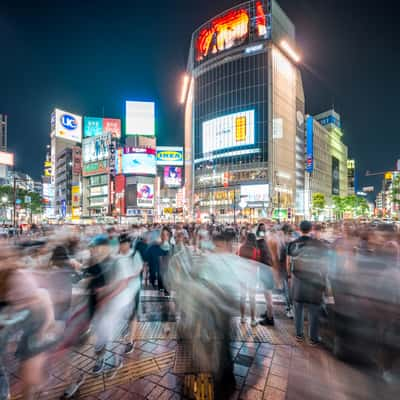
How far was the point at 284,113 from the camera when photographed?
3051 inches

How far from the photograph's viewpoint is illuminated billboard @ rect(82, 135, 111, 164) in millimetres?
76375

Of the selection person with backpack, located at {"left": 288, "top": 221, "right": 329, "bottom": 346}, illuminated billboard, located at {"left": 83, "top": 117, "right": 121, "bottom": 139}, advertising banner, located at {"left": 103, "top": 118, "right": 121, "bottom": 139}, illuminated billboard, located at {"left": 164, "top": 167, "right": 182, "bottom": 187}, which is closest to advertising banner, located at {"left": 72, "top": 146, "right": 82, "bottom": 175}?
illuminated billboard, located at {"left": 83, "top": 117, "right": 121, "bottom": 139}

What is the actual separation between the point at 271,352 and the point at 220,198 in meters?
72.6

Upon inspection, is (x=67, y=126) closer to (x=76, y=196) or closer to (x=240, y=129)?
(x=76, y=196)

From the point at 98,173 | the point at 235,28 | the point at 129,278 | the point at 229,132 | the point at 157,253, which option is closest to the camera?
the point at 129,278

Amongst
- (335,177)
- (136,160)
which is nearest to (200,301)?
(136,160)

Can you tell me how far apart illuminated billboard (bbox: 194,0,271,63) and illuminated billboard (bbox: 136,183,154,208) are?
48.4m

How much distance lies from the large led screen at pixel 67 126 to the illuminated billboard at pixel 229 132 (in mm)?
58186

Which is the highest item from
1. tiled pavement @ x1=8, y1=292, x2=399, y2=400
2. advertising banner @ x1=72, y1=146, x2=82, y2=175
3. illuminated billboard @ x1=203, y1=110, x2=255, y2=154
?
illuminated billboard @ x1=203, y1=110, x2=255, y2=154

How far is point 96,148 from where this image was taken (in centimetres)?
7856

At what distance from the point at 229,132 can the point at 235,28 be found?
33490mm

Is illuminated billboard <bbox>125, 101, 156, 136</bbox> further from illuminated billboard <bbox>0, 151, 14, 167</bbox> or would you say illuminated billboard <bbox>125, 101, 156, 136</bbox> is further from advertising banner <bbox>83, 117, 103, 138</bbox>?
illuminated billboard <bbox>0, 151, 14, 167</bbox>

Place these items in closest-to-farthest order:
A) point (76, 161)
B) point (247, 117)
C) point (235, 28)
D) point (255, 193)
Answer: point (255, 193) < point (247, 117) < point (235, 28) < point (76, 161)

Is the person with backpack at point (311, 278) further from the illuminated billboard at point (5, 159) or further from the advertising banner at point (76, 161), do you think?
the advertising banner at point (76, 161)
